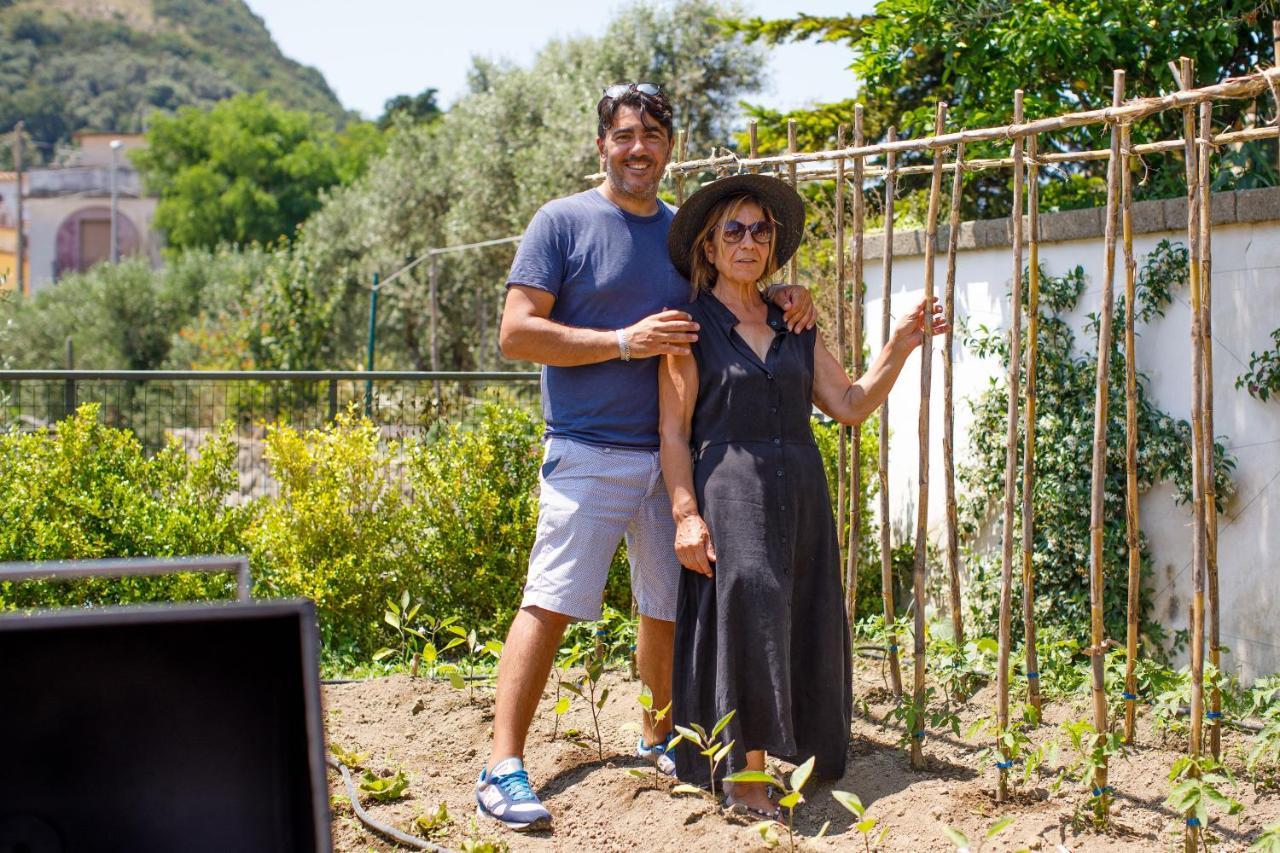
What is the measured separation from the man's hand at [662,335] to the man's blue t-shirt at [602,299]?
15 cm

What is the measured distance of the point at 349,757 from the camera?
3.92 m

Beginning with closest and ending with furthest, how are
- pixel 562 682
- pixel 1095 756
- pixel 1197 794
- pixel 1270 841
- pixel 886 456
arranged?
pixel 1270 841
pixel 1197 794
pixel 1095 756
pixel 562 682
pixel 886 456

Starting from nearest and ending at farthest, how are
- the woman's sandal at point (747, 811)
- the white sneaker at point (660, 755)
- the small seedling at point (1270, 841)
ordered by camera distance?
the small seedling at point (1270, 841), the woman's sandal at point (747, 811), the white sneaker at point (660, 755)

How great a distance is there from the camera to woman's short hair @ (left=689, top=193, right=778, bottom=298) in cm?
356

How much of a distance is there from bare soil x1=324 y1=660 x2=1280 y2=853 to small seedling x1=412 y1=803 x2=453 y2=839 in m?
0.03

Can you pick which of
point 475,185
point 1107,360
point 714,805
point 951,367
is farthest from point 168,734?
point 475,185

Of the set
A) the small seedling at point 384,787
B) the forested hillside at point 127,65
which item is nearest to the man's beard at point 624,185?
the small seedling at point 384,787

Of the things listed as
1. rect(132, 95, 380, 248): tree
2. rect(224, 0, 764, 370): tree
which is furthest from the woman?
rect(132, 95, 380, 248): tree

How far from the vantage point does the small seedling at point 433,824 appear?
3.44m

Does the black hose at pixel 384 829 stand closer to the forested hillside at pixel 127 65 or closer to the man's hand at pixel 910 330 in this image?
the man's hand at pixel 910 330

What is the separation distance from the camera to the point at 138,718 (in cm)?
150

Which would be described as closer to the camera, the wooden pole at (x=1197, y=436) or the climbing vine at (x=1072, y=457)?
the wooden pole at (x=1197, y=436)

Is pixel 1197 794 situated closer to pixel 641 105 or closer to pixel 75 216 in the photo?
pixel 641 105

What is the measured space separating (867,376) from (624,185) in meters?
0.85
